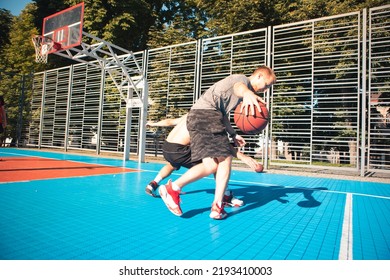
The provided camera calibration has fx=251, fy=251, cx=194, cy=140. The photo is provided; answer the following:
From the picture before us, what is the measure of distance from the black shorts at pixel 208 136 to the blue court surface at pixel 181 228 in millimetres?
668

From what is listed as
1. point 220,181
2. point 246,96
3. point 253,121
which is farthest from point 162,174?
point 246,96

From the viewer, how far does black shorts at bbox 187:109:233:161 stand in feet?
7.85

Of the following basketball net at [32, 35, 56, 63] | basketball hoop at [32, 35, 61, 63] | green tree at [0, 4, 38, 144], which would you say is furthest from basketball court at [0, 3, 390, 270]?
green tree at [0, 4, 38, 144]

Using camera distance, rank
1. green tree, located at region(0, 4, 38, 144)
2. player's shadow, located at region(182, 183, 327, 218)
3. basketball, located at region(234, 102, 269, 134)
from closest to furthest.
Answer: basketball, located at region(234, 102, 269, 134) → player's shadow, located at region(182, 183, 327, 218) → green tree, located at region(0, 4, 38, 144)

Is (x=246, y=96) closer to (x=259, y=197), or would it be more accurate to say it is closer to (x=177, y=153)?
(x=177, y=153)

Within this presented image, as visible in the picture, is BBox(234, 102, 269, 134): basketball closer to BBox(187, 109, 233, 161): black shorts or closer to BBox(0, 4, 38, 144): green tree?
BBox(187, 109, 233, 161): black shorts

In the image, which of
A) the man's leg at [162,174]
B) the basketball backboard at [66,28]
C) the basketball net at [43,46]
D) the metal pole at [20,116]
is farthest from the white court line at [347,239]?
the metal pole at [20,116]

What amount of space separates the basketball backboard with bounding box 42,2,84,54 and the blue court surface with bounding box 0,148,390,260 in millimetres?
6601

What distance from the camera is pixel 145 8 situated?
17453 mm

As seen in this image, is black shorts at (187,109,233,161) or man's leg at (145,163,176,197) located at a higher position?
black shorts at (187,109,233,161)
